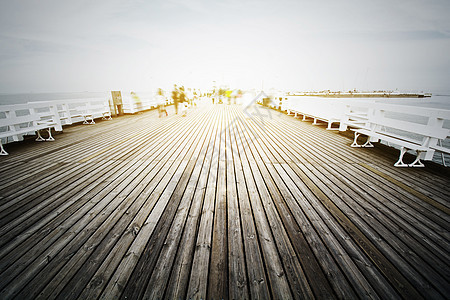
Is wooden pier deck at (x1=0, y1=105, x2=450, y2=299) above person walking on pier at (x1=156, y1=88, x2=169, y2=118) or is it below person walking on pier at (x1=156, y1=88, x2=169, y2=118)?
below

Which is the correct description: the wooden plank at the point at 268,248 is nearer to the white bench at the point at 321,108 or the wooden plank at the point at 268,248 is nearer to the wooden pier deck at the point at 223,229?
the wooden pier deck at the point at 223,229

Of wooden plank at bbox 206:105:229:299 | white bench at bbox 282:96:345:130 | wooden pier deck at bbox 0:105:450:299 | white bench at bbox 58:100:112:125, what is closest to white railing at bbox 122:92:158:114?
white bench at bbox 58:100:112:125

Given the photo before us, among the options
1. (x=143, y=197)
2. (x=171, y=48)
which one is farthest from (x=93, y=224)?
(x=171, y=48)

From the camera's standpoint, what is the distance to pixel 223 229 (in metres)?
1.66

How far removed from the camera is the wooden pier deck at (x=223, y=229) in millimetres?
1162

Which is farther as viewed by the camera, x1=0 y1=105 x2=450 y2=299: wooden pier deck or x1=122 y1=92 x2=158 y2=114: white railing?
x1=122 y1=92 x2=158 y2=114: white railing

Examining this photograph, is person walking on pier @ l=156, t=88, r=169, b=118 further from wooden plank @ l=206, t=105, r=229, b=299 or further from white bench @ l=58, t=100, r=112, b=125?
wooden plank @ l=206, t=105, r=229, b=299

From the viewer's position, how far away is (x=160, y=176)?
8.93 ft

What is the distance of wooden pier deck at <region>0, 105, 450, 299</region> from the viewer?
1.16 m

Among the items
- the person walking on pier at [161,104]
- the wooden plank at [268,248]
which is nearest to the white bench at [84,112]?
the person walking on pier at [161,104]

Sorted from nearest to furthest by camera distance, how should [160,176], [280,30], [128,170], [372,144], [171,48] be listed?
[160,176] < [128,170] < [372,144] < [280,30] < [171,48]

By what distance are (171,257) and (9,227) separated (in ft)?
5.73

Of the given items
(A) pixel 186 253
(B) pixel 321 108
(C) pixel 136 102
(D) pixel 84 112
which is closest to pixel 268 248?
(A) pixel 186 253

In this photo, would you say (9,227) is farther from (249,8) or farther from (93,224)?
(249,8)
